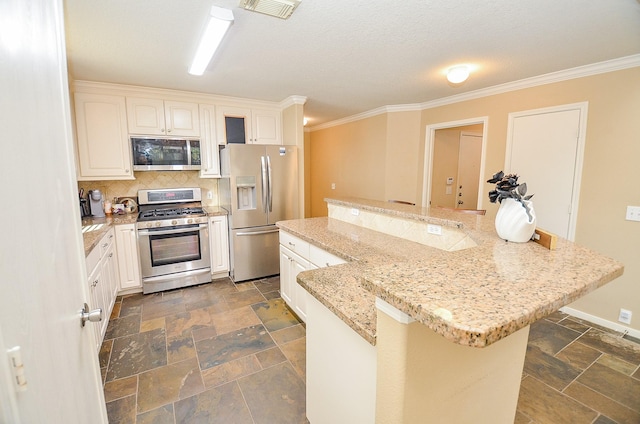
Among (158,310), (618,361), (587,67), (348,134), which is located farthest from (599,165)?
(158,310)

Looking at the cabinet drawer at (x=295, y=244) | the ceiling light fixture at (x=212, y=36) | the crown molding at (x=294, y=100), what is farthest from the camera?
the crown molding at (x=294, y=100)

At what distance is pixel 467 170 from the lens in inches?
200

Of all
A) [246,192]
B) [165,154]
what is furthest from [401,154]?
[165,154]

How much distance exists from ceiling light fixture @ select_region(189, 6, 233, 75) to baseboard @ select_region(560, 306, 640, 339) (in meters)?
4.13

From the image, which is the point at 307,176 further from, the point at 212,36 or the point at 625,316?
the point at 625,316

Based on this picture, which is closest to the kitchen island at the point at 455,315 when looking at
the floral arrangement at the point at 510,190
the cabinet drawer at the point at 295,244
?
the floral arrangement at the point at 510,190

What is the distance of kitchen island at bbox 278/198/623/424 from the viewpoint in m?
0.64

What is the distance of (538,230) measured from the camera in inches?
50.6

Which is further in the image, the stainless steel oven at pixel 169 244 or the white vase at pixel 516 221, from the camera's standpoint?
the stainless steel oven at pixel 169 244

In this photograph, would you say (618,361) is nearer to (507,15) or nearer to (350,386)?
(350,386)

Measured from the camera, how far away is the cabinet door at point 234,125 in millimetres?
3912

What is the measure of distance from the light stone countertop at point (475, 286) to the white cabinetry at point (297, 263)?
65 centimetres

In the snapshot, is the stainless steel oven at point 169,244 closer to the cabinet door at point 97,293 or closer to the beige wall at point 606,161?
the cabinet door at point 97,293

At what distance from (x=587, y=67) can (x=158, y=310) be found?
194 inches
